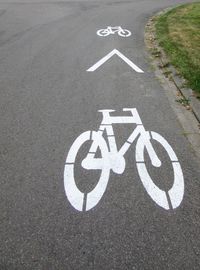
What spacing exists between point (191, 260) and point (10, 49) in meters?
8.83

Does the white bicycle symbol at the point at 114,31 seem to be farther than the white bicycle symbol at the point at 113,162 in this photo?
Yes

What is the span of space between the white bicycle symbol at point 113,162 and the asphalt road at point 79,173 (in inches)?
3.1

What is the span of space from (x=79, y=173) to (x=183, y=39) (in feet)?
26.1

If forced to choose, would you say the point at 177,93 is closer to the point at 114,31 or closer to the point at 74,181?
the point at 74,181

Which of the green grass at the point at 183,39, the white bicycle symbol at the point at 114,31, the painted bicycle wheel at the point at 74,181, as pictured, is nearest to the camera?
the painted bicycle wheel at the point at 74,181

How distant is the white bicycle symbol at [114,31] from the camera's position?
483 inches

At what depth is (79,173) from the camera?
490 centimetres

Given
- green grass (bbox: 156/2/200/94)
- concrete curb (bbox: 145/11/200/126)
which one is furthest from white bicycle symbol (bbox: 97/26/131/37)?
green grass (bbox: 156/2/200/94)

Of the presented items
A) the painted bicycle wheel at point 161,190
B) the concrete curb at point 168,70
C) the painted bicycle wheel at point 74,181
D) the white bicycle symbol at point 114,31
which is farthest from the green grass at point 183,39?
the painted bicycle wheel at point 74,181

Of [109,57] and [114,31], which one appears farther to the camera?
[114,31]

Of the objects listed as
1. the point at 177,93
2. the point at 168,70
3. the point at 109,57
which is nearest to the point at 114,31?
the point at 109,57

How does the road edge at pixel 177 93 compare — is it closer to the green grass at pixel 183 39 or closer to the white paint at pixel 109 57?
the green grass at pixel 183 39

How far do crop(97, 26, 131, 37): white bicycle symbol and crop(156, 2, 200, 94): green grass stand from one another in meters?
1.15

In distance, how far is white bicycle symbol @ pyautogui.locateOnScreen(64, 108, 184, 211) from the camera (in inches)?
176
